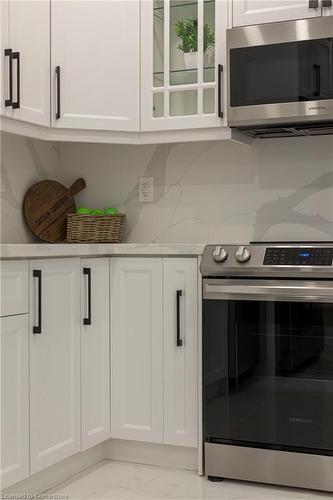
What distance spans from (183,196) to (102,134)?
50 cm

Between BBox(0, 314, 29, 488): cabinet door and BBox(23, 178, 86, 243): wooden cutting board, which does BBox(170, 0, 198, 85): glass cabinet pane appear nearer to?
BBox(23, 178, 86, 243): wooden cutting board

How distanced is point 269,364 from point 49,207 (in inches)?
52.2

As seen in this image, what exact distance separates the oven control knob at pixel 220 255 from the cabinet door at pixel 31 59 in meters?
0.92

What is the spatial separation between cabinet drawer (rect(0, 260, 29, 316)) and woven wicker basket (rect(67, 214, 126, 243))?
2.71 ft

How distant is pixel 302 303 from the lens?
8.84 ft

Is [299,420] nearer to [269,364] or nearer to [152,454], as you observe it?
[269,364]

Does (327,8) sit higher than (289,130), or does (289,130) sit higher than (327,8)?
(327,8)

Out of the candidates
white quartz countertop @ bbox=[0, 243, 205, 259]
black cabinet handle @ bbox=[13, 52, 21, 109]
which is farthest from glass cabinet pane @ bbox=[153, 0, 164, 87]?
white quartz countertop @ bbox=[0, 243, 205, 259]

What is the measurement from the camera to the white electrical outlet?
3479mm

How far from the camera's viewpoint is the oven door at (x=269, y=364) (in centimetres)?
268

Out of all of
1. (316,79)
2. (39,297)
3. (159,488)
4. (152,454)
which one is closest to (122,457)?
(152,454)

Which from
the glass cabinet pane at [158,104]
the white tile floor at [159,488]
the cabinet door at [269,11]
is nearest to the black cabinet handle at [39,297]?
the white tile floor at [159,488]

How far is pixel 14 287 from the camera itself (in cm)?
244

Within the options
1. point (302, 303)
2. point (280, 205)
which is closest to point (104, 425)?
point (302, 303)
